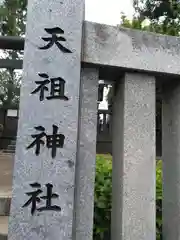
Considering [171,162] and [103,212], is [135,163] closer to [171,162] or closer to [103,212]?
[171,162]

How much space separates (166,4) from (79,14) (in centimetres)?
1006

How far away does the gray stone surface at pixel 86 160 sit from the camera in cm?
179

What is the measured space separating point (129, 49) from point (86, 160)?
799mm

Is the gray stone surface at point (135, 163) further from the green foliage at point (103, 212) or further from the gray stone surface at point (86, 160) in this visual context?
the green foliage at point (103, 212)

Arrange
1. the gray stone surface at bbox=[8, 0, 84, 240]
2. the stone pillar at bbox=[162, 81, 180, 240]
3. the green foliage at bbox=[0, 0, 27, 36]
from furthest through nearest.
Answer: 1. the green foliage at bbox=[0, 0, 27, 36]
2. the stone pillar at bbox=[162, 81, 180, 240]
3. the gray stone surface at bbox=[8, 0, 84, 240]

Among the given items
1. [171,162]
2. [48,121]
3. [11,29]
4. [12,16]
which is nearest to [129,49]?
[48,121]

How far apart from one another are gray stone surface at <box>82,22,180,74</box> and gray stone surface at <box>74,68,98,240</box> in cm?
16

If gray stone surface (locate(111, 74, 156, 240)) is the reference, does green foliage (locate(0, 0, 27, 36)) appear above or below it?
above

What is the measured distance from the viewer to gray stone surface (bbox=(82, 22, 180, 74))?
1.89 meters

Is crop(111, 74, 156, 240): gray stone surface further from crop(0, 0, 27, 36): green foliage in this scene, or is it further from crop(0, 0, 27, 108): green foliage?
crop(0, 0, 27, 36): green foliage

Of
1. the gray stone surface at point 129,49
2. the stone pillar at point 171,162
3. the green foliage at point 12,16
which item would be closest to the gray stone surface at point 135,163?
the gray stone surface at point 129,49

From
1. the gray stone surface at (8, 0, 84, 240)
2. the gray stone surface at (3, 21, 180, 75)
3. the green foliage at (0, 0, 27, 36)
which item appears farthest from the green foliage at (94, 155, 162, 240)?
the green foliage at (0, 0, 27, 36)

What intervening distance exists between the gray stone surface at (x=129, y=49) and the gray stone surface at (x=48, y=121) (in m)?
0.10

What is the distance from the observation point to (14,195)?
1695 mm
